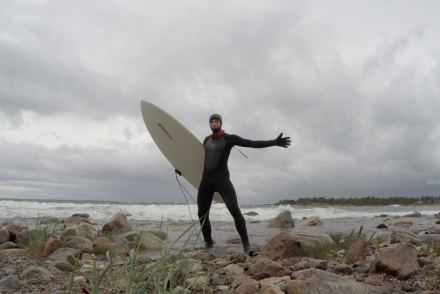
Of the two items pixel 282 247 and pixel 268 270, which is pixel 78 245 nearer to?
pixel 282 247

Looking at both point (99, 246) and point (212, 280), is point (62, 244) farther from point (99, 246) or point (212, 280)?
point (212, 280)

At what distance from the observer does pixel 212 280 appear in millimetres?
3221

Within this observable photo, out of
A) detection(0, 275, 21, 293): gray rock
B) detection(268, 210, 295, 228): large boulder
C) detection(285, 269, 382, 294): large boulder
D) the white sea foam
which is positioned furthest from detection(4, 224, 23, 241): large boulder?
detection(268, 210, 295, 228): large boulder

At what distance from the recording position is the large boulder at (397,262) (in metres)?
3.26

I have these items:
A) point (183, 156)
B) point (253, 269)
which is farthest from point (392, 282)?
point (183, 156)

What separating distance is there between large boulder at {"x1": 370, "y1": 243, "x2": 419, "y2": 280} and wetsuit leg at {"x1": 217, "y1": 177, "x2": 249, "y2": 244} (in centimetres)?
263

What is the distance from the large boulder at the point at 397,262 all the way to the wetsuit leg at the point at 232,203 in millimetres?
2633

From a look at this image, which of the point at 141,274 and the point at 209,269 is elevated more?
the point at 141,274

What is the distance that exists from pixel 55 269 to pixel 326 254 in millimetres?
3309

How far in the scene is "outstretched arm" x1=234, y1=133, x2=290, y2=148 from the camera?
5.84 meters

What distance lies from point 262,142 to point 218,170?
A: 2.93 ft

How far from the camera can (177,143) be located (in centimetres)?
718

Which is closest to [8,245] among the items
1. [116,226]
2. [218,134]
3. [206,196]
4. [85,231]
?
[85,231]

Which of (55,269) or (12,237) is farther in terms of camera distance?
(12,237)
